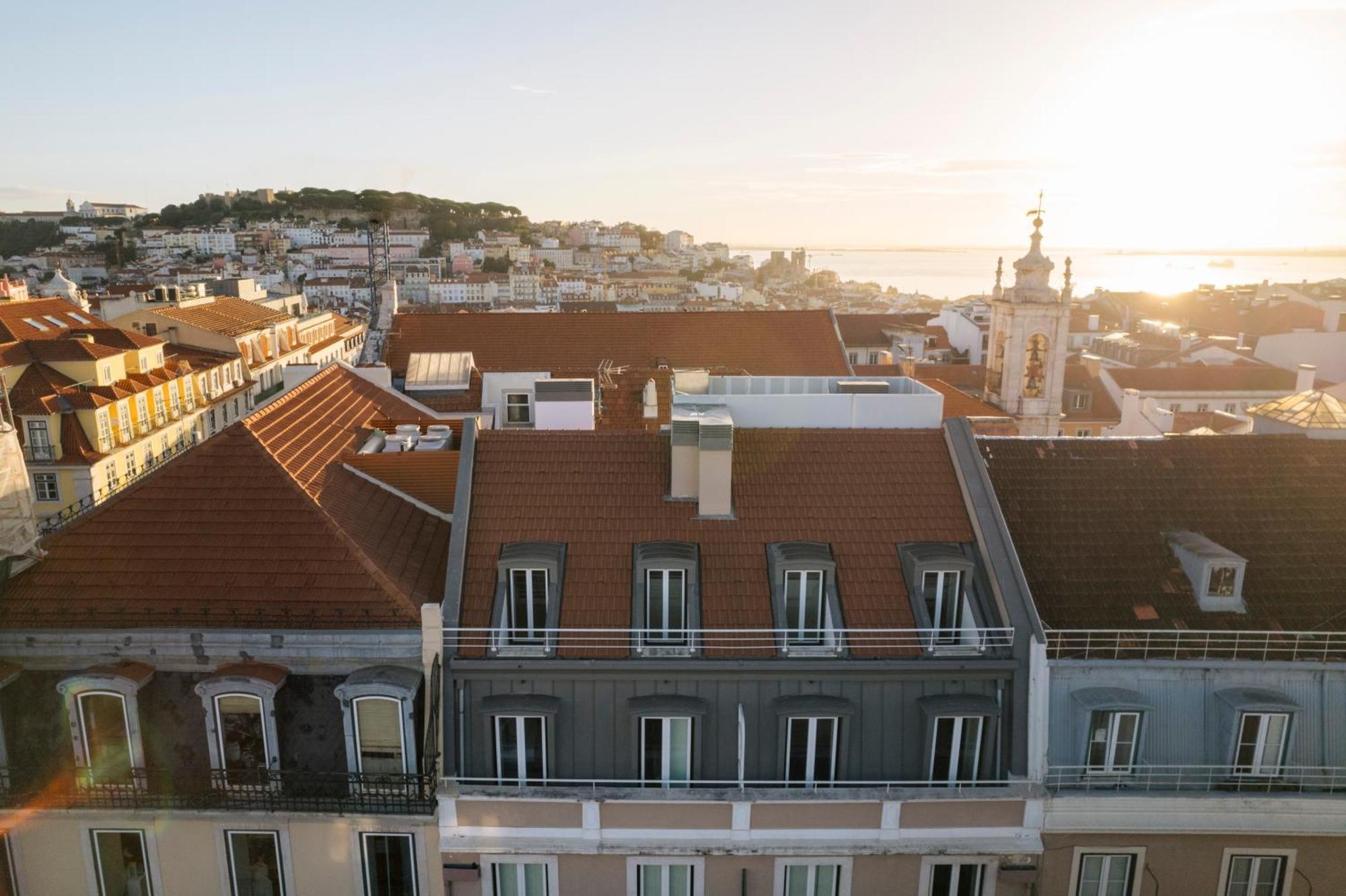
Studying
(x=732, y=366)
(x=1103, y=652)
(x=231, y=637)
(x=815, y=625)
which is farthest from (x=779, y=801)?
(x=732, y=366)

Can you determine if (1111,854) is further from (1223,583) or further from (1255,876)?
(1223,583)

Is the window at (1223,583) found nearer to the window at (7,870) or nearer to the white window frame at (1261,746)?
the white window frame at (1261,746)

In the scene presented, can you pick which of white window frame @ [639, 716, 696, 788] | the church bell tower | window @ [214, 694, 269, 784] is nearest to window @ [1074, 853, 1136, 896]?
white window frame @ [639, 716, 696, 788]

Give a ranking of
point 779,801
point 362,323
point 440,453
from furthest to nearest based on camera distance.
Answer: point 362,323 → point 440,453 → point 779,801

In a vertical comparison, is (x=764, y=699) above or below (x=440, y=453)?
below

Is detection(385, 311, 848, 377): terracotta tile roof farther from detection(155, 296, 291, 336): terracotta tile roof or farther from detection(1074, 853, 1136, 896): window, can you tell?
detection(155, 296, 291, 336): terracotta tile roof

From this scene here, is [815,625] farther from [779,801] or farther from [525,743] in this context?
[525,743]
